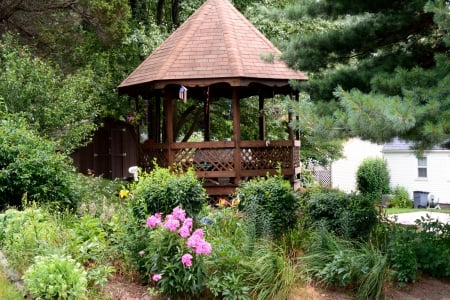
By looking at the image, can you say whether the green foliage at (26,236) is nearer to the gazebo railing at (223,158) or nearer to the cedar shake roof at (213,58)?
the gazebo railing at (223,158)

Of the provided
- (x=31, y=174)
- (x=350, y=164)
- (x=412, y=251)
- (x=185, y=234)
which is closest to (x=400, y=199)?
(x=350, y=164)

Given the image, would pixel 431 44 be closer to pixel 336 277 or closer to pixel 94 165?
pixel 336 277

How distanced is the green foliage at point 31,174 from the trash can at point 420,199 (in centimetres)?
2144

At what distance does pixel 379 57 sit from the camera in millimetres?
7676

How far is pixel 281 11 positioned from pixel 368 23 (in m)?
1.35

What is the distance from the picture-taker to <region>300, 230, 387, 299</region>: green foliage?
5.44 m

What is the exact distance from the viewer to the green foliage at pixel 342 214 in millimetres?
6415

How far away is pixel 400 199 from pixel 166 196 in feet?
75.7

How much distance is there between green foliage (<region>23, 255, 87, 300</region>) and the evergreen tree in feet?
9.72

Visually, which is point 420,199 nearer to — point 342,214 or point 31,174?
point 342,214

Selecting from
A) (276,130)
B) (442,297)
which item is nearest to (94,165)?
(276,130)

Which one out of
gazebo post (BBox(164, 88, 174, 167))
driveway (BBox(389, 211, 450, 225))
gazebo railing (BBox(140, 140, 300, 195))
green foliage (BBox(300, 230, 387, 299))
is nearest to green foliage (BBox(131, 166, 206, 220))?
green foliage (BBox(300, 230, 387, 299))

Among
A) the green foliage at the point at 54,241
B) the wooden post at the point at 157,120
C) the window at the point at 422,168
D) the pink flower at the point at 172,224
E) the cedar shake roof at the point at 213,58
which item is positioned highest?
the cedar shake roof at the point at 213,58

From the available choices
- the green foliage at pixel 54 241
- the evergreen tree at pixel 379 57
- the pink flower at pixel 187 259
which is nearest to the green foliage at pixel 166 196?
the green foliage at pixel 54 241
